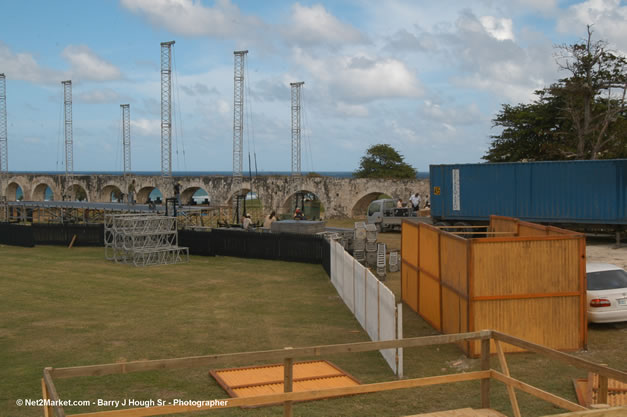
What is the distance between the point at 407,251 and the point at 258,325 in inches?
176

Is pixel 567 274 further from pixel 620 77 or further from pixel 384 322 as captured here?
pixel 620 77

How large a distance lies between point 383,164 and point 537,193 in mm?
65723

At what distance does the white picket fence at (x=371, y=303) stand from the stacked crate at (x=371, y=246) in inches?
175

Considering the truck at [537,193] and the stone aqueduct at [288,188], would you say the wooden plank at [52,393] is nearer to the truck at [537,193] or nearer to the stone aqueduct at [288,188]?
the truck at [537,193]

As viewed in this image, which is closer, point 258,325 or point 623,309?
point 623,309

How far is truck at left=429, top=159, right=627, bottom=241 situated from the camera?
24.8 meters

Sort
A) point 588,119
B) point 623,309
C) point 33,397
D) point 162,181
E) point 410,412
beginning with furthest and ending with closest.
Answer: point 162,181
point 588,119
point 623,309
point 33,397
point 410,412

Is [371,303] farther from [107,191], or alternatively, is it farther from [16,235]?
[107,191]

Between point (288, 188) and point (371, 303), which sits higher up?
point (288, 188)

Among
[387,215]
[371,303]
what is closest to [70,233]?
[387,215]

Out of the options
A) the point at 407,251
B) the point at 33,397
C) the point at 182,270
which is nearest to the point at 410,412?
the point at 33,397

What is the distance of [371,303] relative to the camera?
12523 mm

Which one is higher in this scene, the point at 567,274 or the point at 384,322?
the point at 567,274

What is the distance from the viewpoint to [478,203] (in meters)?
28.8
